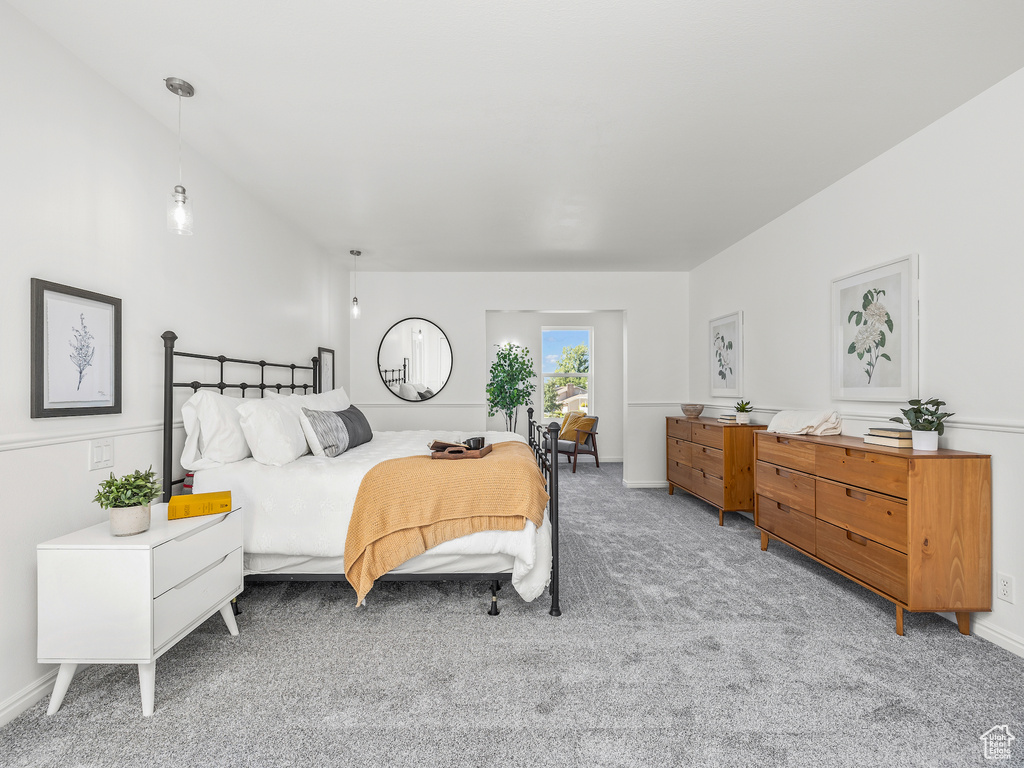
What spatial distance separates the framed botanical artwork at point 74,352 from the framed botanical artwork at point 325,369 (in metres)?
2.37

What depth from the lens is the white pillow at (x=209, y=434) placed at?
2.66 m

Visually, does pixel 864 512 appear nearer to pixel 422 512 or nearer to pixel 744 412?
pixel 744 412

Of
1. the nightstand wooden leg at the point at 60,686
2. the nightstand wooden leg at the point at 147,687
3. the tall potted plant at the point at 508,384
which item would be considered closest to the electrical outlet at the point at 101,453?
the nightstand wooden leg at the point at 60,686

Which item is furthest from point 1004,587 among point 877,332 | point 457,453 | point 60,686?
point 60,686

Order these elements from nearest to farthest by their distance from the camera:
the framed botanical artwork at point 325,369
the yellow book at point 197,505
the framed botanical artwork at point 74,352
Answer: the framed botanical artwork at point 74,352, the yellow book at point 197,505, the framed botanical artwork at point 325,369

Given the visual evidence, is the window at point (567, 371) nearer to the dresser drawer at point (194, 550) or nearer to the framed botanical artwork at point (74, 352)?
the dresser drawer at point (194, 550)

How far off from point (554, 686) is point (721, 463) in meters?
2.91

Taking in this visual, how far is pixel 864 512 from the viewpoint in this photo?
2648 mm

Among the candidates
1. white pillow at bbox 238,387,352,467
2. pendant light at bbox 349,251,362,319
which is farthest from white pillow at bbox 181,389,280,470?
pendant light at bbox 349,251,362,319

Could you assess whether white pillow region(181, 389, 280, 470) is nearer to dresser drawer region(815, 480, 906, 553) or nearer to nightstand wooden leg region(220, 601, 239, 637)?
nightstand wooden leg region(220, 601, 239, 637)

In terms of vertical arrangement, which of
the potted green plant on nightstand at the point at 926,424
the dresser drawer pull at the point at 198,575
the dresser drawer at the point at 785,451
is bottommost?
the dresser drawer pull at the point at 198,575

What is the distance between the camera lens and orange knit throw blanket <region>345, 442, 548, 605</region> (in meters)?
2.49

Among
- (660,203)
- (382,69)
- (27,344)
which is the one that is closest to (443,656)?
(27,344)

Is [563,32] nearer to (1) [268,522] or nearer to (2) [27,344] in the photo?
(2) [27,344]
